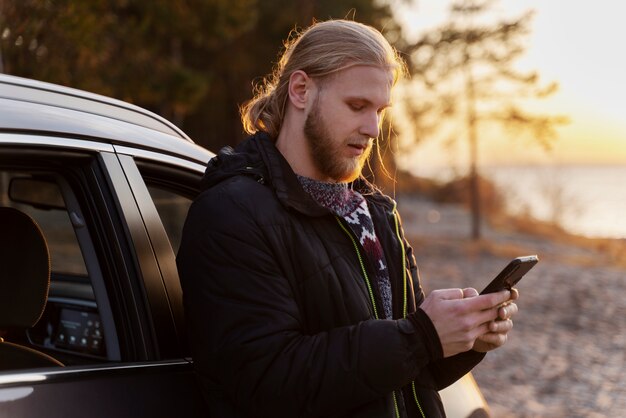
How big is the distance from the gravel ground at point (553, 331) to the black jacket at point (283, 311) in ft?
18.2

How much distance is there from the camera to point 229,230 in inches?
78.6

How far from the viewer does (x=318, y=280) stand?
2043mm

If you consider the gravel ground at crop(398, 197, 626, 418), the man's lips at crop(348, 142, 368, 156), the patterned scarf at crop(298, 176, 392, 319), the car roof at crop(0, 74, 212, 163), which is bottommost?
the gravel ground at crop(398, 197, 626, 418)

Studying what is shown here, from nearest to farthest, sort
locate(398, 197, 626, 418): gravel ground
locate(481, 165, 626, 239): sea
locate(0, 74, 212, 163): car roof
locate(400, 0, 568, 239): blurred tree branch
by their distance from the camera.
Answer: locate(0, 74, 212, 163): car roof < locate(398, 197, 626, 418): gravel ground < locate(400, 0, 568, 239): blurred tree branch < locate(481, 165, 626, 239): sea

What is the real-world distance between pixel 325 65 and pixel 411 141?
21.0 metres

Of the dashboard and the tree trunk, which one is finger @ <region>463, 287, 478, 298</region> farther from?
the tree trunk

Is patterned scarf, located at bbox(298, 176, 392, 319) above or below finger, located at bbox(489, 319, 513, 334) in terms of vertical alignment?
above

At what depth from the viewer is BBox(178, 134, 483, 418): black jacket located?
76.0 inches

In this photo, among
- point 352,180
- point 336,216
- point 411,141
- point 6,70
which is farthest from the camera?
point 411,141

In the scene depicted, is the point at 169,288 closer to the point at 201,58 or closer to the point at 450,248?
the point at 450,248

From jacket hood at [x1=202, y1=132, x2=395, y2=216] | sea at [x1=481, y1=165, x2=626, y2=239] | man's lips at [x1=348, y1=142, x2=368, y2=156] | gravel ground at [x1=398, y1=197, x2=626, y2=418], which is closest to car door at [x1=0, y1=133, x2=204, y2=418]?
jacket hood at [x1=202, y1=132, x2=395, y2=216]

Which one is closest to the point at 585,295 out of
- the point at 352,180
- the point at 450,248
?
the point at 450,248

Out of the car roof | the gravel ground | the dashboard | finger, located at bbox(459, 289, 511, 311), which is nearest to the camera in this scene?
the car roof

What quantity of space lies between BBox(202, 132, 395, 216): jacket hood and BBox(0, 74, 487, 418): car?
8.6 inches
